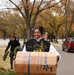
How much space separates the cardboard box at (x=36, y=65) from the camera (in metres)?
4.01

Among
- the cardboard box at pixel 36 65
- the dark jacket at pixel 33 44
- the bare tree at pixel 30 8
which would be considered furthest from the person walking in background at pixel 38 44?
the bare tree at pixel 30 8

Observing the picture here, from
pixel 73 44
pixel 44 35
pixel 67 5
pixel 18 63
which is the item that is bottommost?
pixel 73 44

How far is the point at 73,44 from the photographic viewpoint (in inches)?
Result: 1124

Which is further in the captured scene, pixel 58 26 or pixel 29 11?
pixel 58 26

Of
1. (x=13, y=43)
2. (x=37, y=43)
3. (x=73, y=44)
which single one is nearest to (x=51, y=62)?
(x=37, y=43)

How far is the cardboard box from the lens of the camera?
4.01 metres

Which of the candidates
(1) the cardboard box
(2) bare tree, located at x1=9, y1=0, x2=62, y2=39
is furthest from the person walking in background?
(2) bare tree, located at x1=9, y1=0, x2=62, y2=39

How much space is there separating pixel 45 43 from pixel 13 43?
813 centimetres

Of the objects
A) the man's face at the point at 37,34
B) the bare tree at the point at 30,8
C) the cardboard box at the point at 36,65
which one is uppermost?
the bare tree at the point at 30,8

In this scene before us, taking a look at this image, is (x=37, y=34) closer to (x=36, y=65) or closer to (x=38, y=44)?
(x=38, y=44)

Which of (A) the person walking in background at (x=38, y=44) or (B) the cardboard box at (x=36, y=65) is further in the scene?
(A) the person walking in background at (x=38, y=44)

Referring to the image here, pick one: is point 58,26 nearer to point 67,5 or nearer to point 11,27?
point 11,27

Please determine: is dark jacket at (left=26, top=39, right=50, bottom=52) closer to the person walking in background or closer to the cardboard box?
the person walking in background

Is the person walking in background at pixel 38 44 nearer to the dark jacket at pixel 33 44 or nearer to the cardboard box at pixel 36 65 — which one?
the dark jacket at pixel 33 44
